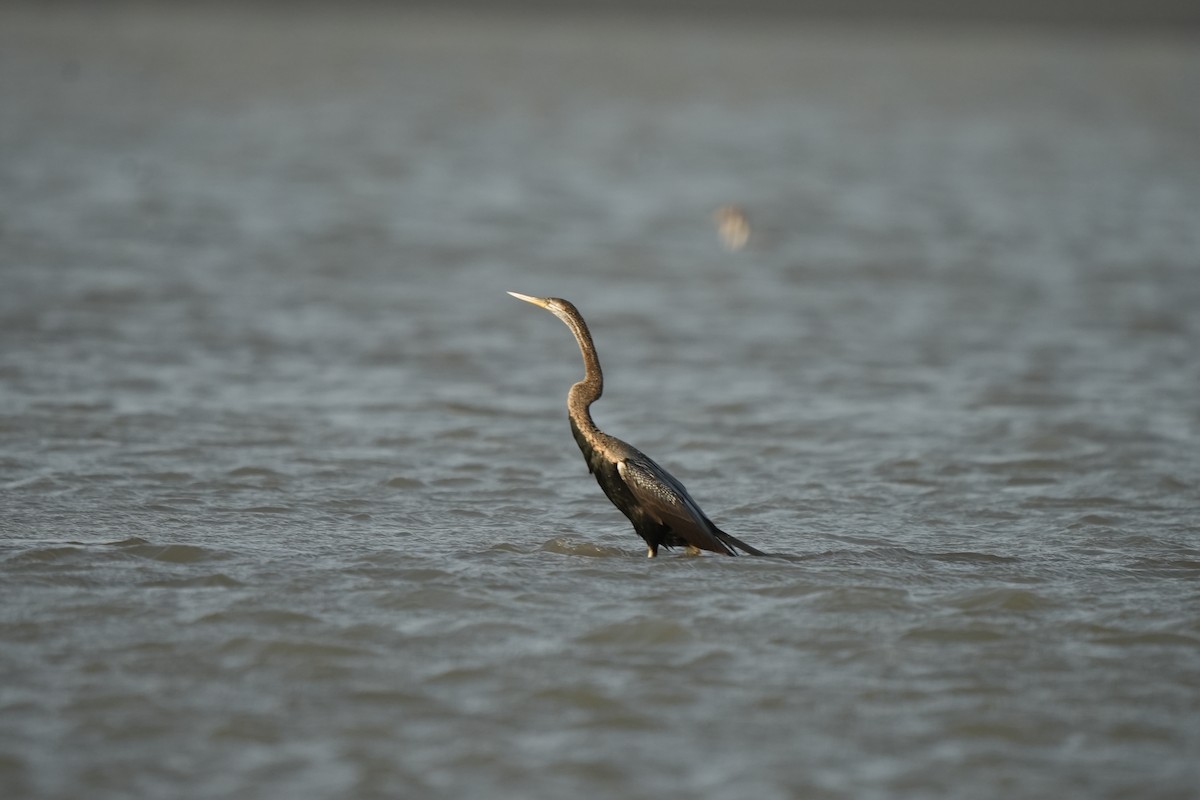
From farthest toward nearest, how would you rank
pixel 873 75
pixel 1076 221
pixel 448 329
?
pixel 873 75, pixel 1076 221, pixel 448 329

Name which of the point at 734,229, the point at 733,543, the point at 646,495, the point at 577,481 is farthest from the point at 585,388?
Result: the point at 734,229

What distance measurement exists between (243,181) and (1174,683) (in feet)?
55.4

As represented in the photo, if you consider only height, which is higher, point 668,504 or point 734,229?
point 734,229

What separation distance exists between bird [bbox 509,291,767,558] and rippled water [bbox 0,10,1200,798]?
0.20 m

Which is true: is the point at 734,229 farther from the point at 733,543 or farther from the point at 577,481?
the point at 733,543

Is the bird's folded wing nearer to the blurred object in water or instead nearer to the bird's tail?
the bird's tail

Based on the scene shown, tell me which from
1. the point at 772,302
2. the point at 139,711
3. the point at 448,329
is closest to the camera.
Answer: the point at 139,711

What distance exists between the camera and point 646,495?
703 cm

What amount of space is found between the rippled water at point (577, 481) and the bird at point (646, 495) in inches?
7.9

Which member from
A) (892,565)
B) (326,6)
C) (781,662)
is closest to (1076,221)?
(892,565)

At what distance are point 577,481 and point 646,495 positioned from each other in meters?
1.76

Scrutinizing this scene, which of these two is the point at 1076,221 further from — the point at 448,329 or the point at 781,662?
the point at 781,662

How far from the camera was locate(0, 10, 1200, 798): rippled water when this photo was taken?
17.2ft

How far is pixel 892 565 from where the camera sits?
23.1 ft
